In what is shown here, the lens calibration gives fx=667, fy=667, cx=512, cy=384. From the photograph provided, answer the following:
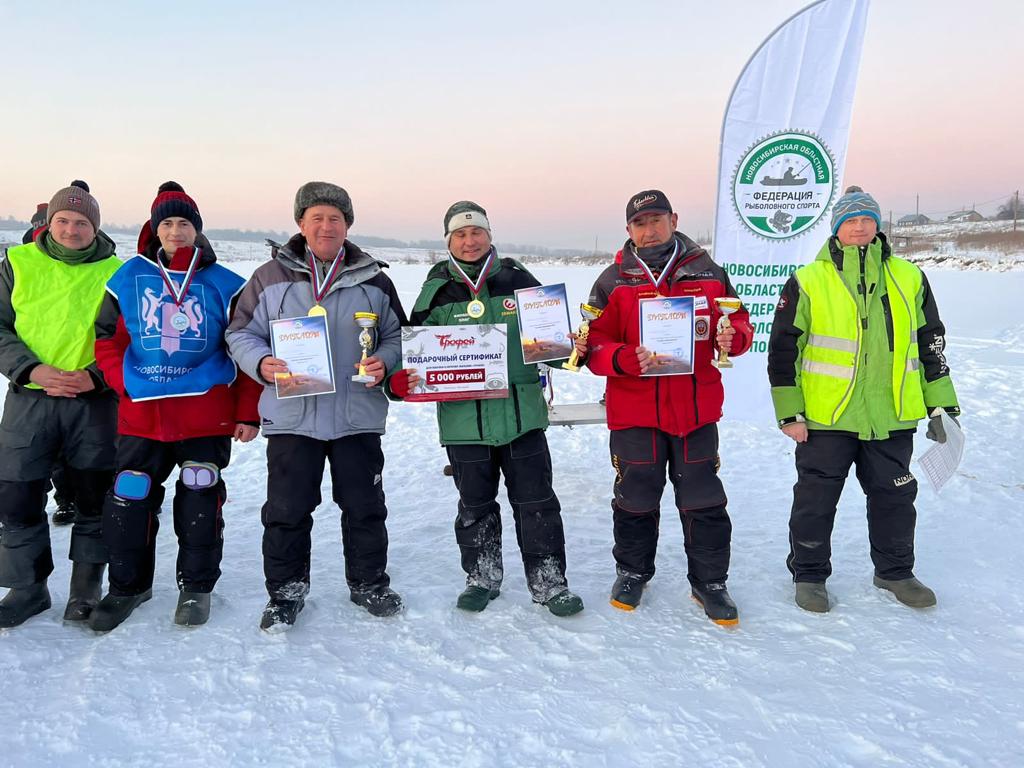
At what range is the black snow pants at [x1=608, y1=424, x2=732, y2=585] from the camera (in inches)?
133

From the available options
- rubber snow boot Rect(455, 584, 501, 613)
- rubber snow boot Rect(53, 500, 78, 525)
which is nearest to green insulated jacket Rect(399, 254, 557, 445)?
rubber snow boot Rect(455, 584, 501, 613)

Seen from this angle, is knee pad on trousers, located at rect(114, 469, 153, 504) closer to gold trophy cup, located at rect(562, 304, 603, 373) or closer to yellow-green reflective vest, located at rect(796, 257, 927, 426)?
gold trophy cup, located at rect(562, 304, 603, 373)

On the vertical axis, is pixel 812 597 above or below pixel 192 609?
below

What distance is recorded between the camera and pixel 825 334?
3.44 m

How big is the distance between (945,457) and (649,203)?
2.08m

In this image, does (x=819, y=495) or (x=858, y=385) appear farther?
(x=819, y=495)

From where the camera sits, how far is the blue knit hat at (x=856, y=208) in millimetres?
3389

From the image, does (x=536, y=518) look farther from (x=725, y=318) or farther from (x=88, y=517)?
(x=88, y=517)

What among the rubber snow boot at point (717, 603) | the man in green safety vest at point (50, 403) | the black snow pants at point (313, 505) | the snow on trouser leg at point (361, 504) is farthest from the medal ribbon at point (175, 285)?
the rubber snow boot at point (717, 603)

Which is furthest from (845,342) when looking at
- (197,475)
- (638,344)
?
(197,475)

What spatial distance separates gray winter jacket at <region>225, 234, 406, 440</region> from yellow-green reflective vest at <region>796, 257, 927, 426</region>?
2.17 meters

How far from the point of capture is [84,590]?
11.1ft

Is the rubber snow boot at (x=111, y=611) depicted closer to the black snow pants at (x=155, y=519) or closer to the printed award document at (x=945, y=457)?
the black snow pants at (x=155, y=519)

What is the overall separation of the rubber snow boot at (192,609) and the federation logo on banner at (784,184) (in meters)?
5.09
